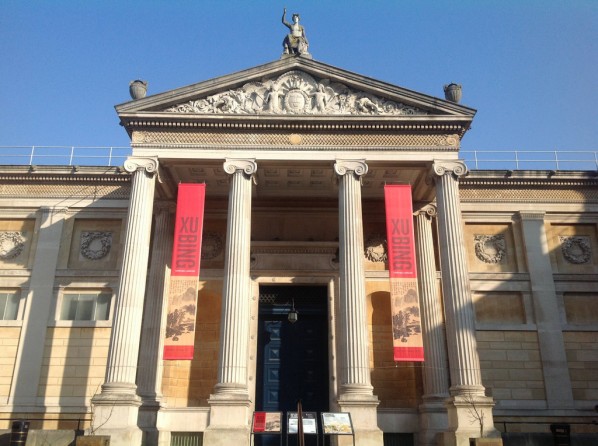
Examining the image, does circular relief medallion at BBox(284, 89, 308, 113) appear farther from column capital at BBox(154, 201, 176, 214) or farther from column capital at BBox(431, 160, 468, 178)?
column capital at BBox(154, 201, 176, 214)

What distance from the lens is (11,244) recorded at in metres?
22.8

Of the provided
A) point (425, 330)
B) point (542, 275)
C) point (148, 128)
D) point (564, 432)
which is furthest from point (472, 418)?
point (148, 128)

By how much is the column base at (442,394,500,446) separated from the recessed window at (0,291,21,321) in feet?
53.7

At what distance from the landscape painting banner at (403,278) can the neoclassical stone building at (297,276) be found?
41.6 inches

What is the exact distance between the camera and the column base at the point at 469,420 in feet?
51.6

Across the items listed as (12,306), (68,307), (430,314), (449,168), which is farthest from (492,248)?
(12,306)

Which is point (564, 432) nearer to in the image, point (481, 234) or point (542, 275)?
point (542, 275)

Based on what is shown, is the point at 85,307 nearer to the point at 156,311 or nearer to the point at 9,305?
the point at 9,305

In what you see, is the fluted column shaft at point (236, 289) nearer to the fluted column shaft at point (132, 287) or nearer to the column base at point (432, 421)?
the fluted column shaft at point (132, 287)

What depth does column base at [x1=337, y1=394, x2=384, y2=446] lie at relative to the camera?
15.7 meters

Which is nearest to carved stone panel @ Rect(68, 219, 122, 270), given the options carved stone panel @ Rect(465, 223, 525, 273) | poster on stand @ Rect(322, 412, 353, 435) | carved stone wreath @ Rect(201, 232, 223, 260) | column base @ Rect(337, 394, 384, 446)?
carved stone wreath @ Rect(201, 232, 223, 260)

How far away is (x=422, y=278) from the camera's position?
20859 mm

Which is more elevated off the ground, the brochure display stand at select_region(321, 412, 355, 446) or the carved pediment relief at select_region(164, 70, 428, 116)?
the carved pediment relief at select_region(164, 70, 428, 116)

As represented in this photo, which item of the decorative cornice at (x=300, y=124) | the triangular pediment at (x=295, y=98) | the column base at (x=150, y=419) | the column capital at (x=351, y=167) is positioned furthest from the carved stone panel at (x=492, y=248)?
the column base at (x=150, y=419)
